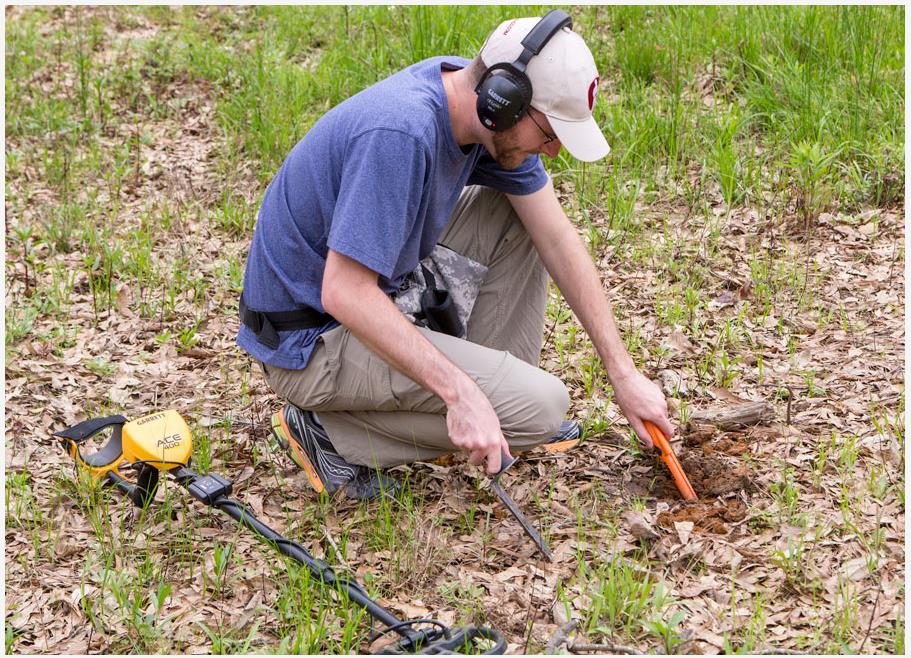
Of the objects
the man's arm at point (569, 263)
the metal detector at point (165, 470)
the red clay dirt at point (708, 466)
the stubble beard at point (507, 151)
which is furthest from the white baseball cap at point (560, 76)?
the metal detector at point (165, 470)

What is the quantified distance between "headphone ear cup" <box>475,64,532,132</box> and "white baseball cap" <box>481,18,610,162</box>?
0.05 meters

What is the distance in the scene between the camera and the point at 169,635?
2891 mm

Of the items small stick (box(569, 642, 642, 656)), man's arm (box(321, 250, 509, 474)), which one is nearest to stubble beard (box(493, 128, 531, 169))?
man's arm (box(321, 250, 509, 474))

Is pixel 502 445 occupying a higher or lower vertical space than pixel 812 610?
higher

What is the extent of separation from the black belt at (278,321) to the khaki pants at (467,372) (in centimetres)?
7

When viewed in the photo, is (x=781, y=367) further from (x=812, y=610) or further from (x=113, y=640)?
(x=113, y=640)

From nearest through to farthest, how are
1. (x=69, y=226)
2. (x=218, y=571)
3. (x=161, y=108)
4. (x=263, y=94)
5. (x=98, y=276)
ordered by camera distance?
(x=218, y=571) → (x=98, y=276) → (x=69, y=226) → (x=263, y=94) → (x=161, y=108)

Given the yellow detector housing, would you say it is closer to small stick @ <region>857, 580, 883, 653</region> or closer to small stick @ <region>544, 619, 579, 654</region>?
small stick @ <region>544, 619, 579, 654</region>

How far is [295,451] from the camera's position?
3.59 meters

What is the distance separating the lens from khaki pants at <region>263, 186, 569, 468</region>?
3252mm

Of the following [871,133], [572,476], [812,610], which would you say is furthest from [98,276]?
[871,133]

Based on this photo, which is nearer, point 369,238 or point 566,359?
point 369,238

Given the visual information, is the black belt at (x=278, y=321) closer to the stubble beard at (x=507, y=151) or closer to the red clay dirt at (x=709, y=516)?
the stubble beard at (x=507, y=151)

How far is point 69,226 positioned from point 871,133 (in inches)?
178
